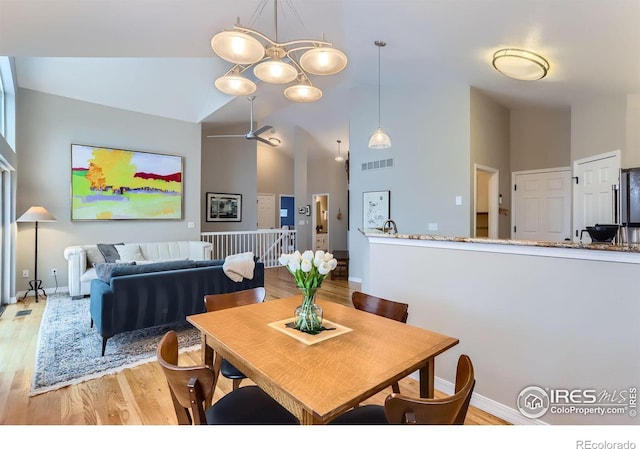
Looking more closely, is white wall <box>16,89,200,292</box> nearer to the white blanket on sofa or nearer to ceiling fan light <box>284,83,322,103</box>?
the white blanket on sofa

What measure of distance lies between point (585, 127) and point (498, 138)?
1150 millimetres

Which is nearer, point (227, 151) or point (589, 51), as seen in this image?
point (589, 51)

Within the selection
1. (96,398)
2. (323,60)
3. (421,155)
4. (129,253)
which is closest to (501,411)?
(323,60)

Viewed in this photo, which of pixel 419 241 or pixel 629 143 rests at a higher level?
pixel 629 143

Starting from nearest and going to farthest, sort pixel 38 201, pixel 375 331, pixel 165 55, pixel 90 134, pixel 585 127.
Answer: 1. pixel 375 331
2. pixel 165 55
3. pixel 585 127
4. pixel 38 201
5. pixel 90 134

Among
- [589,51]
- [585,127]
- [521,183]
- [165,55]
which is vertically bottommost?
[521,183]

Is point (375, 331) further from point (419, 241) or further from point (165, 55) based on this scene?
point (165, 55)

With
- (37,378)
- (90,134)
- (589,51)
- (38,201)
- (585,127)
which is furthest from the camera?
(90,134)

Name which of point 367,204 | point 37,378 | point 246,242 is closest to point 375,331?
point 37,378

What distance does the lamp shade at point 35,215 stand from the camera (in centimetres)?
444

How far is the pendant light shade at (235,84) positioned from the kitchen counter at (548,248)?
1.90 metres

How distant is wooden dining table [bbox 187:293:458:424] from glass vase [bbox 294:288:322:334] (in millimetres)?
41

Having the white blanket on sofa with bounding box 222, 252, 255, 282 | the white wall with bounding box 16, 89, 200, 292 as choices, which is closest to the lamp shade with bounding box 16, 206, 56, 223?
the white wall with bounding box 16, 89, 200, 292
